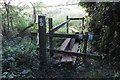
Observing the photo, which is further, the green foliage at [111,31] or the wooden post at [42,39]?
the green foliage at [111,31]

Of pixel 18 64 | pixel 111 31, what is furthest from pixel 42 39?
pixel 111 31

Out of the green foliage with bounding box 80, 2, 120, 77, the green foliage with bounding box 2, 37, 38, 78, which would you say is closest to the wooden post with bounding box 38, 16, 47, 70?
the green foliage with bounding box 2, 37, 38, 78

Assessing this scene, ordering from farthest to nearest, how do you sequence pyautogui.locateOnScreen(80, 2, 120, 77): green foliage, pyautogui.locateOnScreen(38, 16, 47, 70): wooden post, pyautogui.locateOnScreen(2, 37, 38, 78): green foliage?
pyautogui.locateOnScreen(80, 2, 120, 77): green foliage < pyautogui.locateOnScreen(38, 16, 47, 70): wooden post < pyautogui.locateOnScreen(2, 37, 38, 78): green foliage

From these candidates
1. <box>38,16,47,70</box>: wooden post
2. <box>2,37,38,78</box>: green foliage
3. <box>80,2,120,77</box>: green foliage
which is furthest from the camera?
<box>80,2,120,77</box>: green foliage

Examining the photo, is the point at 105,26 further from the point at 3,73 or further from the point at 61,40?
the point at 3,73

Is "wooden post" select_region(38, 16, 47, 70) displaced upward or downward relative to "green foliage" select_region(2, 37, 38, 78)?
upward

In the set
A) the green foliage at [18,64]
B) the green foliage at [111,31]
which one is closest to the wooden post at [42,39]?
the green foliage at [18,64]

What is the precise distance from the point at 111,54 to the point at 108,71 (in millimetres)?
719

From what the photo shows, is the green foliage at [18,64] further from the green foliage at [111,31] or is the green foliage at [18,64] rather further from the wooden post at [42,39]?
the green foliage at [111,31]

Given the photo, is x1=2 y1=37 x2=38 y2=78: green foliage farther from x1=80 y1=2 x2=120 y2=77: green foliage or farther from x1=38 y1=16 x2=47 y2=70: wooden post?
x1=80 y1=2 x2=120 y2=77: green foliage

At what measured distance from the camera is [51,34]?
124 inches

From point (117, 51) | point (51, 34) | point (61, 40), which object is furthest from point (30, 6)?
point (117, 51)

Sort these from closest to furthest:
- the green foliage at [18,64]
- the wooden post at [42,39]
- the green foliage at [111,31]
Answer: the green foliage at [18,64] → the wooden post at [42,39] → the green foliage at [111,31]

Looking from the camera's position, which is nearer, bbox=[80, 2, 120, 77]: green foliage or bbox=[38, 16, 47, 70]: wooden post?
bbox=[38, 16, 47, 70]: wooden post
